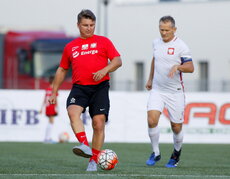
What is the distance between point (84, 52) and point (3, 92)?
13935 millimetres

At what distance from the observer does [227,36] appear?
39469mm

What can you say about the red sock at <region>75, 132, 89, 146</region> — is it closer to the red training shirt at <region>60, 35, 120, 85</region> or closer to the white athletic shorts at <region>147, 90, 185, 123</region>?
the red training shirt at <region>60, 35, 120, 85</region>

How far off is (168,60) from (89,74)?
73.4 inches

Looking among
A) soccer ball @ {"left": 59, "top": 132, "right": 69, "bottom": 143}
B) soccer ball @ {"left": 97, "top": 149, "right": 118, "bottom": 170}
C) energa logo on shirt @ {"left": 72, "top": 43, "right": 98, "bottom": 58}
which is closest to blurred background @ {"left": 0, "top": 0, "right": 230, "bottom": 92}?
soccer ball @ {"left": 59, "top": 132, "right": 69, "bottom": 143}

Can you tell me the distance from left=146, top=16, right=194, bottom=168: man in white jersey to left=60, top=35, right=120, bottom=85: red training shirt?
1.59 meters

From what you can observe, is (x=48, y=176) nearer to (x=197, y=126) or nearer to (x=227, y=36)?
(x=197, y=126)

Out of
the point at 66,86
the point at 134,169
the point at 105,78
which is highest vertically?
the point at 105,78

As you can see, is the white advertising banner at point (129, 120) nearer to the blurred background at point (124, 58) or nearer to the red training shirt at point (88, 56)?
the blurred background at point (124, 58)

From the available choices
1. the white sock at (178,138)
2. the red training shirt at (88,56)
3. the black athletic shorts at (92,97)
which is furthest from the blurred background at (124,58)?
the red training shirt at (88,56)

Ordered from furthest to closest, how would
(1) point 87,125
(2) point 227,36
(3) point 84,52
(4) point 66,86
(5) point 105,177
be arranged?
(2) point 227,36, (4) point 66,86, (1) point 87,125, (3) point 84,52, (5) point 105,177

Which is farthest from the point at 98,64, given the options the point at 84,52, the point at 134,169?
the point at 134,169

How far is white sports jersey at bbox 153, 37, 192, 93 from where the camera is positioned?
38.3 feet

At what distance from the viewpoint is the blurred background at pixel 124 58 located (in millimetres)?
23641

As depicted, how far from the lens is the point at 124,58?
137 feet
